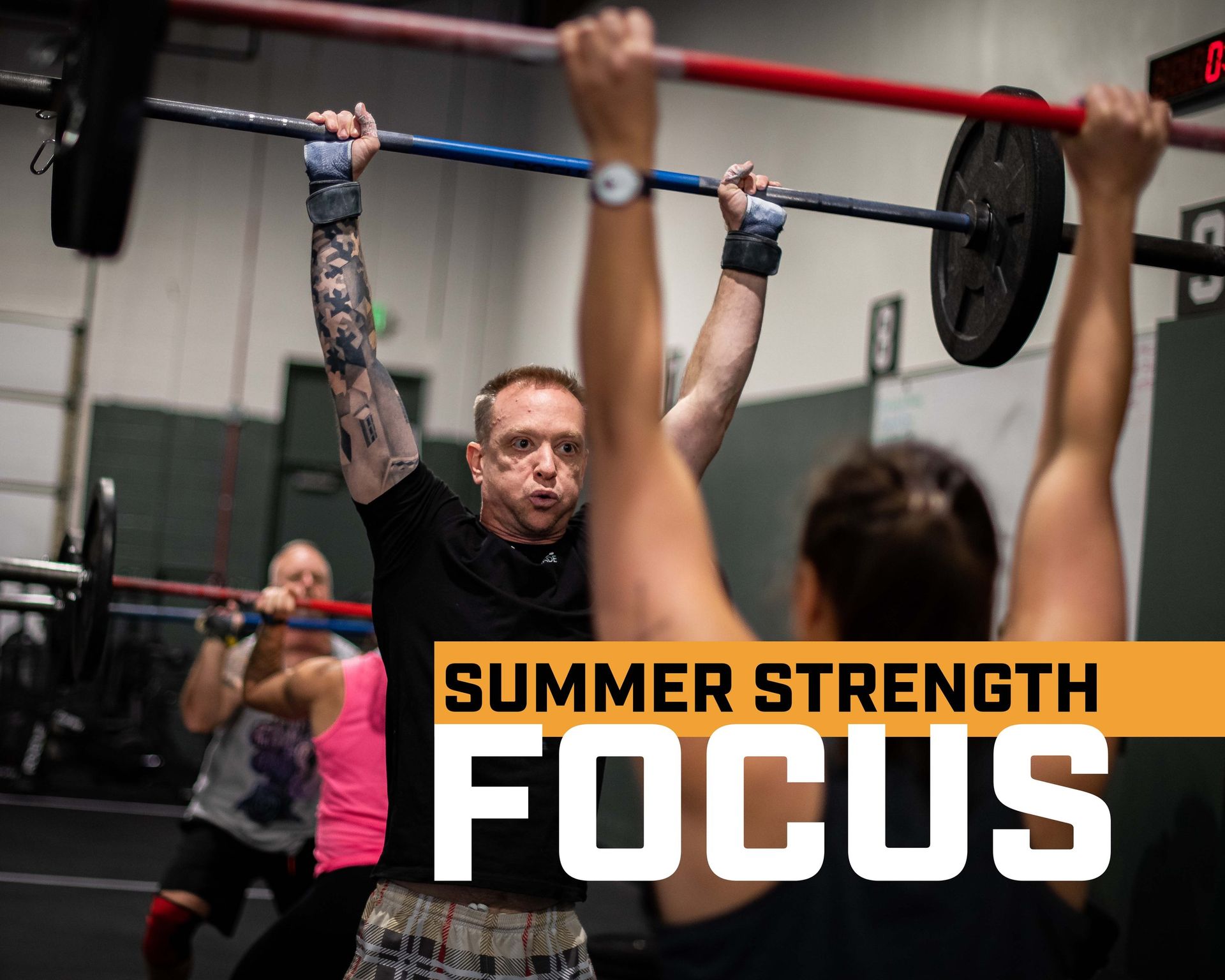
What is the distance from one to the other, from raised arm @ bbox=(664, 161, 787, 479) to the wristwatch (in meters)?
0.91

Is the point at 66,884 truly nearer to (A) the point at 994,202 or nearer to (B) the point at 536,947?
(B) the point at 536,947

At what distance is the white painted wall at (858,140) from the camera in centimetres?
407

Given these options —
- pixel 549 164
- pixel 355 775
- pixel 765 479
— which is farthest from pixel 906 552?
pixel 765 479

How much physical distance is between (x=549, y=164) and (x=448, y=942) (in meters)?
1.15

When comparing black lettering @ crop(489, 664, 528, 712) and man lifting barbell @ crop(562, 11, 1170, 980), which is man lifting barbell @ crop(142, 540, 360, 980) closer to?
black lettering @ crop(489, 664, 528, 712)

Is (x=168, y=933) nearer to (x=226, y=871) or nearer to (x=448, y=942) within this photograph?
(x=226, y=871)

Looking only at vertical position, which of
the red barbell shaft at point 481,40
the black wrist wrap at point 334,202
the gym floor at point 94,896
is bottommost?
the gym floor at point 94,896

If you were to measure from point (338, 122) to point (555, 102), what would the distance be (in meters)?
7.27

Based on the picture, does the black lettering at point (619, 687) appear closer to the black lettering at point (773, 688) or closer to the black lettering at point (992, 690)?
the black lettering at point (773, 688)

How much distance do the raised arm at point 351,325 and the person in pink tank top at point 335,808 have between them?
1049mm

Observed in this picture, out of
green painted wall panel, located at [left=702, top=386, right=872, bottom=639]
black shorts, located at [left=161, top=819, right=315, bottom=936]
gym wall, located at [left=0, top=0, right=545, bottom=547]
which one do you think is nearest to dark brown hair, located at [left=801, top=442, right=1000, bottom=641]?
→ black shorts, located at [left=161, top=819, right=315, bottom=936]

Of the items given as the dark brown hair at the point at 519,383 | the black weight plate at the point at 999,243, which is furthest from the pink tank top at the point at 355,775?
the black weight plate at the point at 999,243

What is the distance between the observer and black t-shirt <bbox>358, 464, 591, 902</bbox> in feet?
5.62

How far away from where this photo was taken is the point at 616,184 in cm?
98
